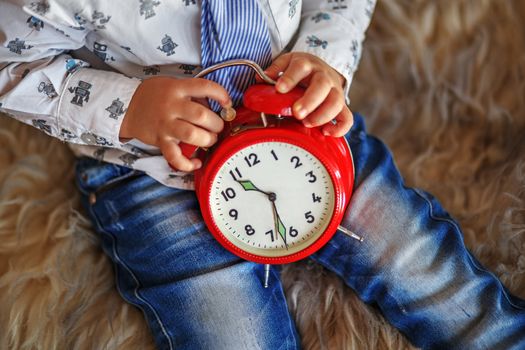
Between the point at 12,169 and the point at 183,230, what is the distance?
28cm

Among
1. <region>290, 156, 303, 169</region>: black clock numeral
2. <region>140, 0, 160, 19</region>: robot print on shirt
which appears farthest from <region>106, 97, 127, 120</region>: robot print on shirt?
<region>290, 156, 303, 169</region>: black clock numeral

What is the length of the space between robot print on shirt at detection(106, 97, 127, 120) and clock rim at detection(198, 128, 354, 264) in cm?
13

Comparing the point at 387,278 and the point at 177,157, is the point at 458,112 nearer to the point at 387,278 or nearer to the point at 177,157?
the point at 387,278

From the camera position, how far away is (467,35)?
0.90 meters

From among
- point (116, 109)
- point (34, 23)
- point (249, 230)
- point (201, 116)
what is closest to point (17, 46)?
point (34, 23)

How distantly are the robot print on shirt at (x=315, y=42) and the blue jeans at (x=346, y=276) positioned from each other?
0.51ft

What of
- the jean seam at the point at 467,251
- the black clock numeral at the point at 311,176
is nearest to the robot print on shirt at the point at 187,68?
the black clock numeral at the point at 311,176

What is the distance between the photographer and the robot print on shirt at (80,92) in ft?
2.28

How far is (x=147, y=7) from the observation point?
0.67 metres

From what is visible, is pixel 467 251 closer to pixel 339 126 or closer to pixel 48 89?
pixel 339 126

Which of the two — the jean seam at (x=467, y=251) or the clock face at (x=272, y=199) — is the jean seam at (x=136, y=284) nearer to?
the clock face at (x=272, y=199)

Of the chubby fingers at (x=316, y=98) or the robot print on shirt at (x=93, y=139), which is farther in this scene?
the robot print on shirt at (x=93, y=139)

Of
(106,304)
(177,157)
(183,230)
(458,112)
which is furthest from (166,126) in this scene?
(458,112)

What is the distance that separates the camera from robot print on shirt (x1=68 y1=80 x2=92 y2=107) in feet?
2.28
